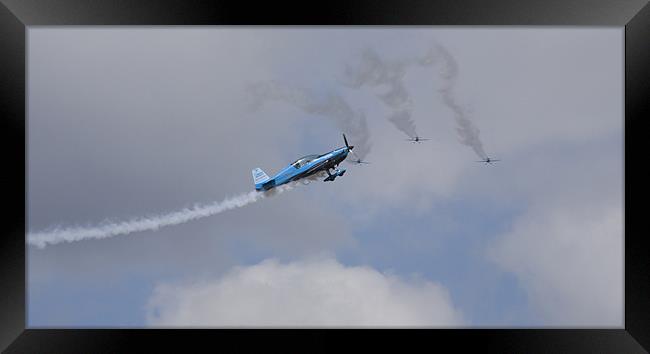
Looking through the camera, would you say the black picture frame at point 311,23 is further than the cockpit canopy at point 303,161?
No

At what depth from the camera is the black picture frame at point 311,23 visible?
50.9 feet

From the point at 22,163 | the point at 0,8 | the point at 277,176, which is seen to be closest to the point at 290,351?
the point at 22,163

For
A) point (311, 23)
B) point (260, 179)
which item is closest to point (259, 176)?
point (260, 179)

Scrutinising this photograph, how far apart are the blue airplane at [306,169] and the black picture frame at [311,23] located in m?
16.6

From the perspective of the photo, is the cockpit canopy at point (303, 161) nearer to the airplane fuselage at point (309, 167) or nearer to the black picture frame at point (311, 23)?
the airplane fuselage at point (309, 167)

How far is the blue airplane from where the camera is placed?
3262 centimetres

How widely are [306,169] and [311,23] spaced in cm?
1768

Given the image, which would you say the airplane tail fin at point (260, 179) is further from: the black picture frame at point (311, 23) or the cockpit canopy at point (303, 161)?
the black picture frame at point (311, 23)

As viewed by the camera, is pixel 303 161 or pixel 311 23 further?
pixel 303 161

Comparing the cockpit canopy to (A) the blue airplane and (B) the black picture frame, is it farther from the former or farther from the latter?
(B) the black picture frame

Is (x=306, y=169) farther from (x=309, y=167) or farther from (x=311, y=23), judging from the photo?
(x=311, y=23)

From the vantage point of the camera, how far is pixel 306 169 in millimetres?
33281

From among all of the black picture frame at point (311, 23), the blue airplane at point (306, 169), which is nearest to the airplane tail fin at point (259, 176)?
the blue airplane at point (306, 169)

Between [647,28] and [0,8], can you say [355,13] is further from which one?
[0,8]
